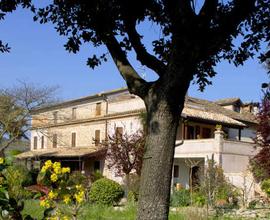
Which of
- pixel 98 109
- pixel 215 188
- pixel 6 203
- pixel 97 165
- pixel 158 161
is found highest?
pixel 98 109

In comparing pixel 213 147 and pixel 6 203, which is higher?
pixel 213 147

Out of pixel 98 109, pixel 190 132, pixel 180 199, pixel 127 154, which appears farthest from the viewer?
pixel 98 109

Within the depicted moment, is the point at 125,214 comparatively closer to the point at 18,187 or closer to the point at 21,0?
the point at 21,0

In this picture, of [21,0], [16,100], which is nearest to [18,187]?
[21,0]

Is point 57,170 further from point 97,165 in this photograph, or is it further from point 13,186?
point 97,165

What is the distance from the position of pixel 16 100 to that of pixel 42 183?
3448 centimetres

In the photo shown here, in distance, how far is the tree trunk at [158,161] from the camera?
13.3 ft

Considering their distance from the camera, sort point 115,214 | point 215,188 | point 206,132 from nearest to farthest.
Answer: point 115,214 < point 215,188 < point 206,132

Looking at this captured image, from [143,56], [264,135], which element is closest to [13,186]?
[143,56]

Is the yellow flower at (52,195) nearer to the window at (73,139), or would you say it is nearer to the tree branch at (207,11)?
the tree branch at (207,11)

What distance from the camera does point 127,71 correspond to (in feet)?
14.9

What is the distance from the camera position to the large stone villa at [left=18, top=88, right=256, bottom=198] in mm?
28266

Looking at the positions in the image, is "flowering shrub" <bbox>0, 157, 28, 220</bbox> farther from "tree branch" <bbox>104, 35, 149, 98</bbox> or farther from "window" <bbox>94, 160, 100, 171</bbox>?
"window" <bbox>94, 160, 100, 171</bbox>

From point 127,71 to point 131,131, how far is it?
92.7ft
